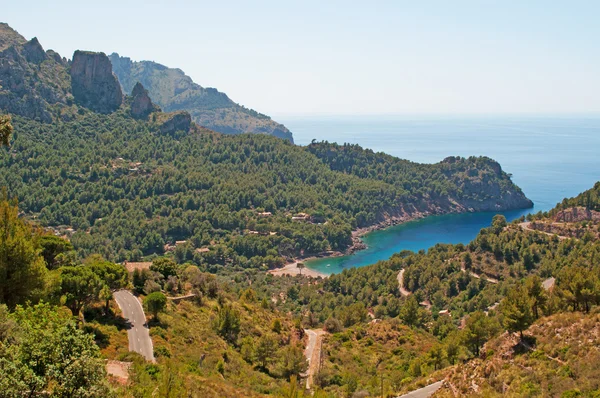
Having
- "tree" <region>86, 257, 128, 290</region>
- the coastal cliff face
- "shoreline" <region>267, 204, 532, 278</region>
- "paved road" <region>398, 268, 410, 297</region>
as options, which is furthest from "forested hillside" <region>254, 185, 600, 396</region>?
the coastal cliff face

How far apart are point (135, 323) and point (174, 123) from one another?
135m

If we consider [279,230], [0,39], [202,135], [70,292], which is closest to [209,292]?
[70,292]

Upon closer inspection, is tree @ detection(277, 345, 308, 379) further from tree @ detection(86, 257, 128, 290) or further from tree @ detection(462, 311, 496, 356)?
tree @ detection(86, 257, 128, 290)

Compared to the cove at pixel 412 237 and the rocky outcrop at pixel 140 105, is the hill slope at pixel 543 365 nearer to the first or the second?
the cove at pixel 412 237

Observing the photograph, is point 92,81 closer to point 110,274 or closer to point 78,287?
point 110,274

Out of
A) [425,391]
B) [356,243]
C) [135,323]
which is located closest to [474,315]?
[425,391]

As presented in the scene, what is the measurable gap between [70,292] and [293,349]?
54.9ft

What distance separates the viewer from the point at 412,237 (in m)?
133

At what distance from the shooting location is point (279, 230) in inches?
4675

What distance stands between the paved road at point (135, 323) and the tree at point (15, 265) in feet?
25.8

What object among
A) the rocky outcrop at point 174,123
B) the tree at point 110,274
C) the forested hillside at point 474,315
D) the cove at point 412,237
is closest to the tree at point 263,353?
the forested hillside at point 474,315

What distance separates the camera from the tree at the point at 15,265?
78.0 feet

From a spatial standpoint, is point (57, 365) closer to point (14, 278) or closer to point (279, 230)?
point (14, 278)

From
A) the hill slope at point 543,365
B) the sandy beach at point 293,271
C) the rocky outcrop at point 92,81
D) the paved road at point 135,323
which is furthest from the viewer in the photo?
the rocky outcrop at point 92,81
